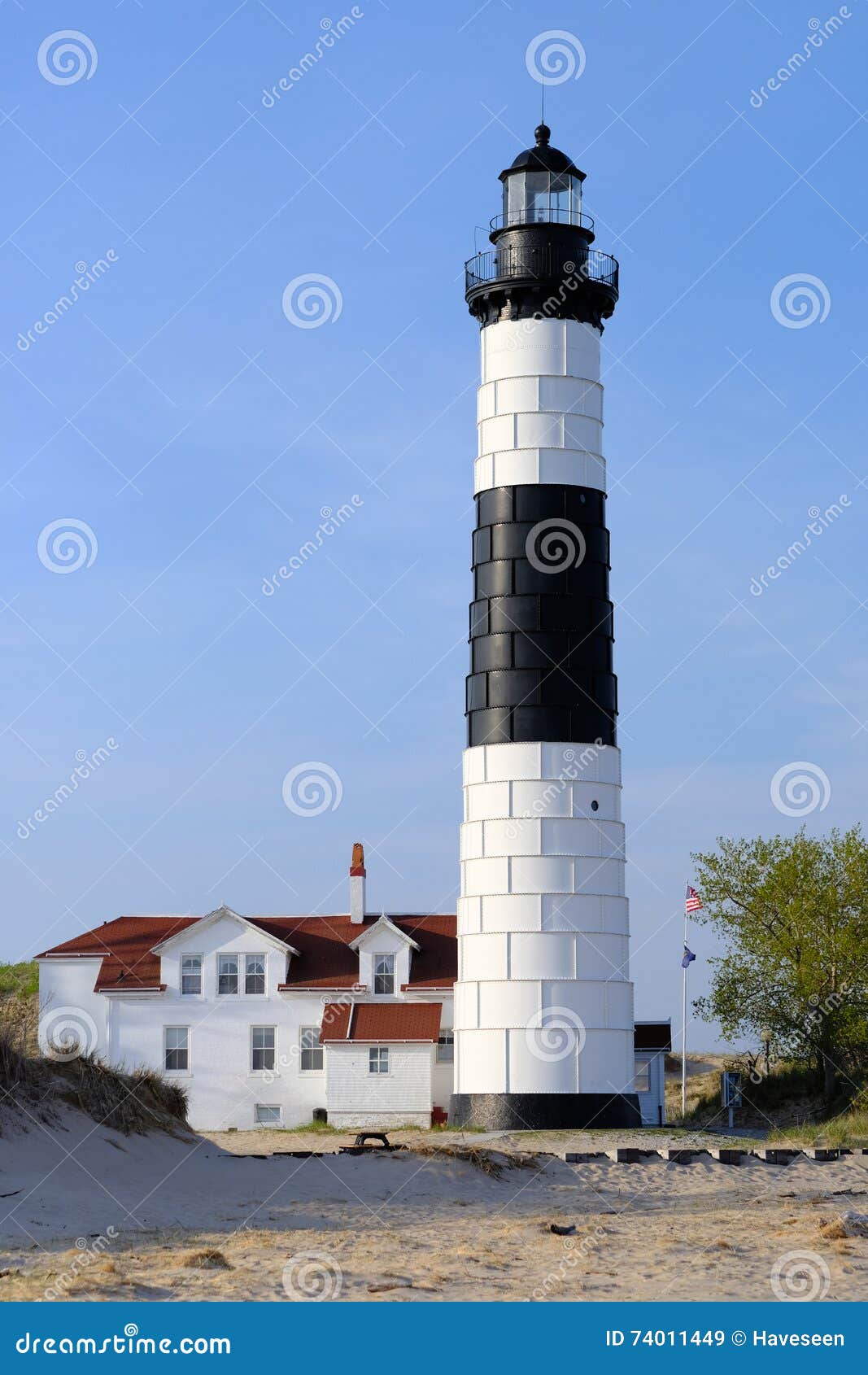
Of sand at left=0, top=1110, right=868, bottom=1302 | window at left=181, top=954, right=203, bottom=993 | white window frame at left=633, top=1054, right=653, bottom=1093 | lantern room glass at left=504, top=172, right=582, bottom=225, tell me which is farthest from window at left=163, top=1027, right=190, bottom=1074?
lantern room glass at left=504, top=172, right=582, bottom=225

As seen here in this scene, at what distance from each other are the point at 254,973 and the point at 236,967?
48 cm

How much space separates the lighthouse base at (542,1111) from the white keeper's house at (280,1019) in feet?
16.9

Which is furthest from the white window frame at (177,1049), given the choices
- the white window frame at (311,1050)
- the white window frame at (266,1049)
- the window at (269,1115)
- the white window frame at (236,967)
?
the white window frame at (311,1050)

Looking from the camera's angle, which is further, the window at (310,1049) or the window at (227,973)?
the window at (227,973)

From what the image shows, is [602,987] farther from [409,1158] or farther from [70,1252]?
[70,1252]

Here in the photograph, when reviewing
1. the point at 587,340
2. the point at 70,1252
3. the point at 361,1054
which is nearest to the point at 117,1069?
the point at 70,1252

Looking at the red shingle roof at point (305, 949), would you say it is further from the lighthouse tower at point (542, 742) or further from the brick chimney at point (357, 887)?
the lighthouse tower at point (542, 742)

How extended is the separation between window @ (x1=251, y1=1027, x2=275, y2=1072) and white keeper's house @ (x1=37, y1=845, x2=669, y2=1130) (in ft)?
0.09

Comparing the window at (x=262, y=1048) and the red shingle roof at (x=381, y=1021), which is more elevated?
the red shingle roof at (x=381, y=1021)

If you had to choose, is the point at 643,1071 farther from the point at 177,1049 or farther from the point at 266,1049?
the point at 177,1049

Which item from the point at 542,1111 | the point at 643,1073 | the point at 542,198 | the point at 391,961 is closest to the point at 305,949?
the point at 391,961

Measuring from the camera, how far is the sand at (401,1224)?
52.0 feet

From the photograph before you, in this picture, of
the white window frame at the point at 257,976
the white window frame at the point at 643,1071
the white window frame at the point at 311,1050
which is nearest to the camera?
the white window frame at the point at 643,1071

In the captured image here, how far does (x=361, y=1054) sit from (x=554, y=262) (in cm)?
1829
